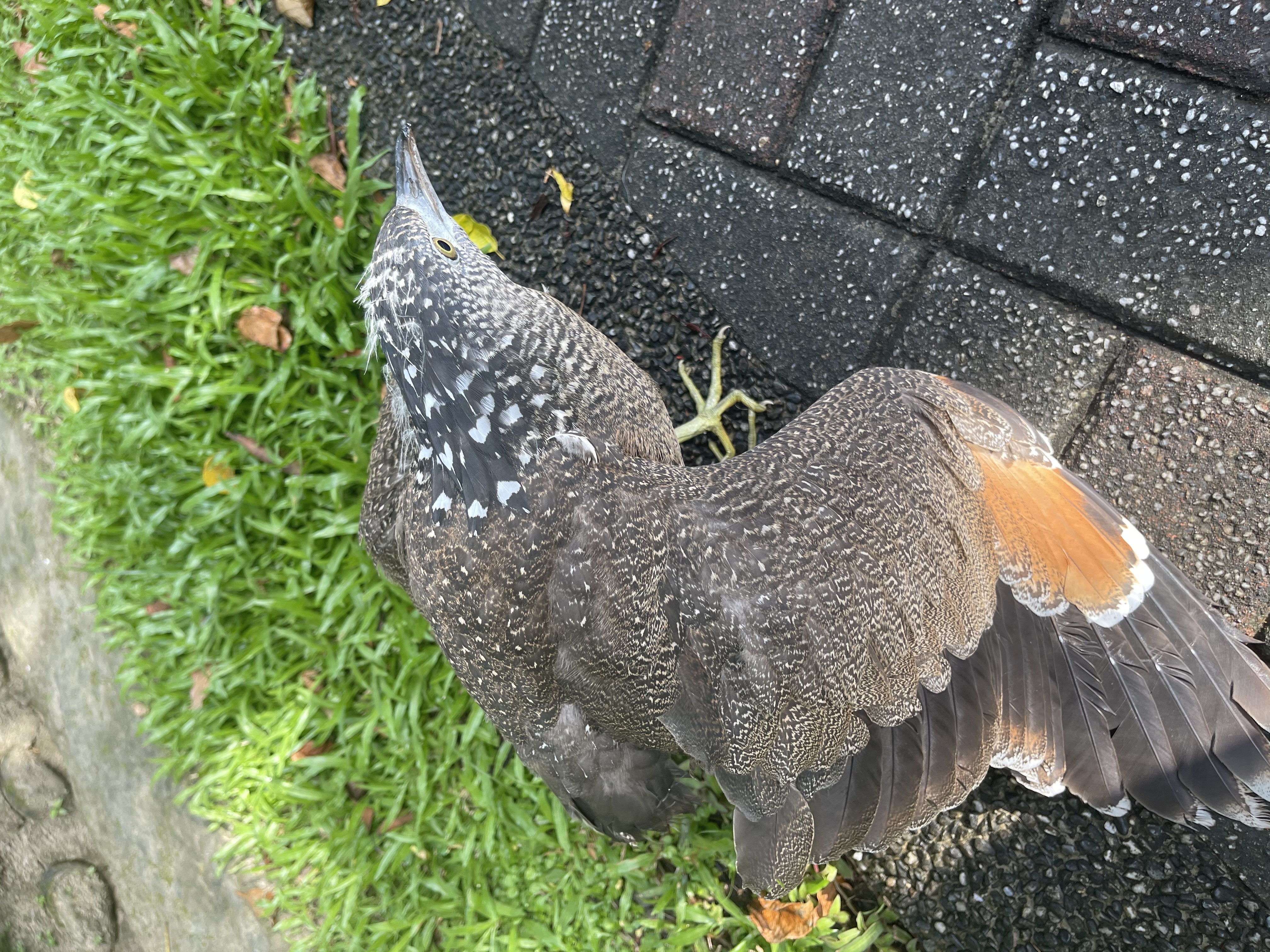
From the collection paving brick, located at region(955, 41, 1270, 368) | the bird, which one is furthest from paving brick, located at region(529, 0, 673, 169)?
paving brick, located at region(955, 41, 1270, 368)

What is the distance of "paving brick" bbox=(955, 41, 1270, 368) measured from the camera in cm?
207

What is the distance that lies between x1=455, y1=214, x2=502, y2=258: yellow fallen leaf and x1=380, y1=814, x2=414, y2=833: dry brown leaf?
212 cm

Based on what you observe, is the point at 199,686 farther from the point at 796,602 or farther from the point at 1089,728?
the point at 1089,728

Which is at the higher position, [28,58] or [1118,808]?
[28,58]

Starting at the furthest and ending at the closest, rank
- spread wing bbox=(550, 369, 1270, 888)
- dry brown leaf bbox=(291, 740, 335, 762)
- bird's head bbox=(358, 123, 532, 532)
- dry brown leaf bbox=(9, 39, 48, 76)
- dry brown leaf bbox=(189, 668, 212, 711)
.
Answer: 1. dry brown leaf bbox=(9, 39, 48, 76)
2. dry brown leaf bbox=(189, 668, 212, 711)
3. dry brown leaf bbox=(291, 740, 335, 762)
4. bird's head bbox=(358, 123, 532, 532)
5. spread wing bbox=(550, 369, 1270, 888)

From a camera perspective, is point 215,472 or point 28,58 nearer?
point 215,472

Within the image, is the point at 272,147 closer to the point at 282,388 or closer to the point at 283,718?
the point at 282,388

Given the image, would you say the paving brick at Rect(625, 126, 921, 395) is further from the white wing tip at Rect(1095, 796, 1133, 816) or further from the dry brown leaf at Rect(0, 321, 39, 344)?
the dry brown leaf at Rect(0, 321, 39, 344)

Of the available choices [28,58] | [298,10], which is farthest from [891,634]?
[28,58]

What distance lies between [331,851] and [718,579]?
7.27ft

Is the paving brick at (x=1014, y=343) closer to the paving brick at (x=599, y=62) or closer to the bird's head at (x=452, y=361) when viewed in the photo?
the paving brick at (x=599, y=62)

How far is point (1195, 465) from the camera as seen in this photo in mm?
2182

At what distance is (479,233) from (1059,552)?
216 cm

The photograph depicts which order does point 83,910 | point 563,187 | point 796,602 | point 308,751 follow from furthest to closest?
1. point 83,910
2. point 308,751
3. point 563,187
4. point 796,602
